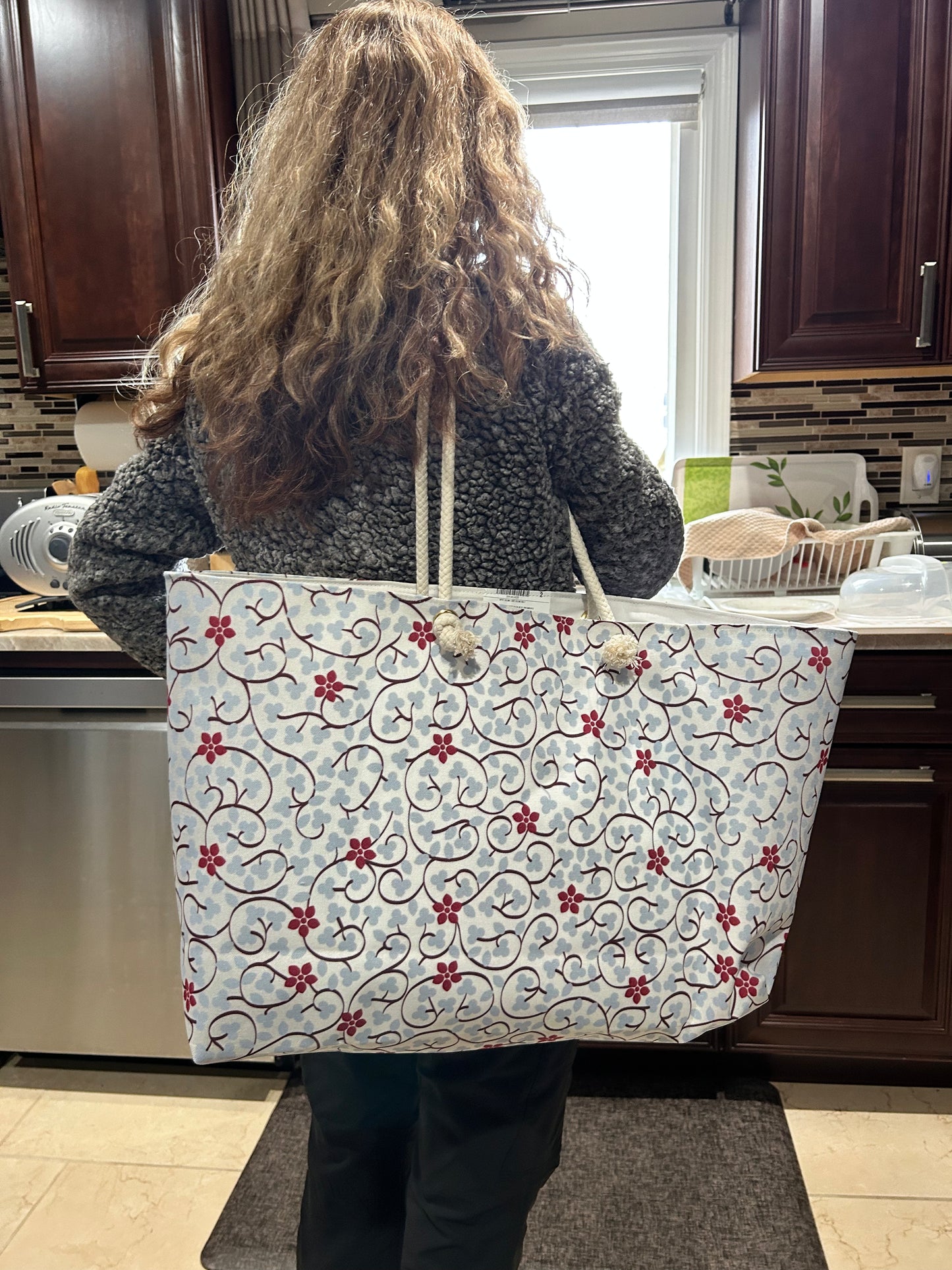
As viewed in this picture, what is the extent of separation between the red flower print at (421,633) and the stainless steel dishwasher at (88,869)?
3.66 ft

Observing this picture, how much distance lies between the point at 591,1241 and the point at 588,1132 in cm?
24

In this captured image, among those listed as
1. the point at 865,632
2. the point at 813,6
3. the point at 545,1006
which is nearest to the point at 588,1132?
the point at 865,632

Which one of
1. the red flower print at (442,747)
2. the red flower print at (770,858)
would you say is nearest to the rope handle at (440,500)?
the red flower print at (442,747)

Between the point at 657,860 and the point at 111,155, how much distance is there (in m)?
1.89

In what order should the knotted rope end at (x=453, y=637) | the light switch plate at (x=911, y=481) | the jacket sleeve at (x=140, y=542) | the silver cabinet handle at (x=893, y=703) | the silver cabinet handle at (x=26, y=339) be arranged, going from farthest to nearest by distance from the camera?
the light switch plate at (x=911, y=481)
the silver cabinet handle at (x=26, y=339)
the silver cabinet handle at (x=893, y=703)
the jacket sleeve at (x=140, y=542)
the knotted rope end at (x=453, y=637)

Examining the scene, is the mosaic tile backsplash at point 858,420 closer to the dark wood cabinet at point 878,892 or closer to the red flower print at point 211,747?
the dark wood cabinet at point 878,892

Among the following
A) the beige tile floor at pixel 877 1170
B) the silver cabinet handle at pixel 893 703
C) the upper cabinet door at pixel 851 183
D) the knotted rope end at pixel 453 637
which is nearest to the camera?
the knotted rope end at pixel 453 637

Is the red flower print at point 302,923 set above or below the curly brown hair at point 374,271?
below

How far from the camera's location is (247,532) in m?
0.78

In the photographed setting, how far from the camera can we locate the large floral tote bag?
0.68m

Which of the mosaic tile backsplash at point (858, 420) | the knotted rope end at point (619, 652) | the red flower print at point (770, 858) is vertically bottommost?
the red flower print at point (770, 858)

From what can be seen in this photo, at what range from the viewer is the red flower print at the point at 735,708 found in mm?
736

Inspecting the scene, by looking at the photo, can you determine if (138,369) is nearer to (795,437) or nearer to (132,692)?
(132,692)

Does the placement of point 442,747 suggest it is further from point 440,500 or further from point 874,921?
point 874,921
